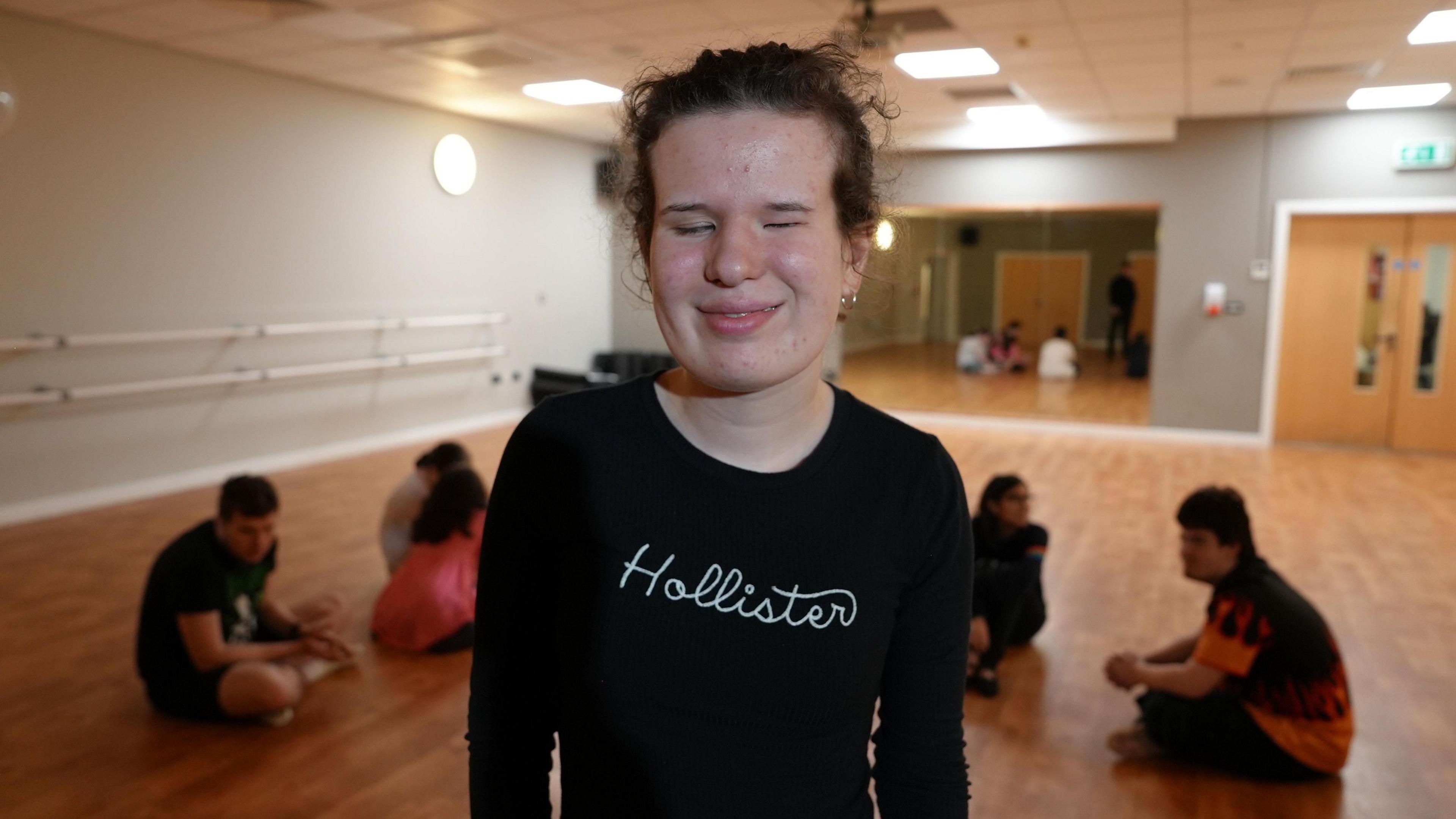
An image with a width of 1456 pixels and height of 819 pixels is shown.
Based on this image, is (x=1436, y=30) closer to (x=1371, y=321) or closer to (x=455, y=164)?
(x=1371, y=321)

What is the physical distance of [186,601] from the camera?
3281 mm

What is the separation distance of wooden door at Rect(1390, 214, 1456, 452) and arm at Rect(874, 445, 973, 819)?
9892 millimetres

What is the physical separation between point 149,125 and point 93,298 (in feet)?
4.00

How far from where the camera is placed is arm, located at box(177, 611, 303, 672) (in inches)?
130

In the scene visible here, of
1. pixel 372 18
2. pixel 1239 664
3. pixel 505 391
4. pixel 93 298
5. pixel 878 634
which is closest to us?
pixel 878 634

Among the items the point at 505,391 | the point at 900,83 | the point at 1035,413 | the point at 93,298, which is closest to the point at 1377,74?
the point at 900,83

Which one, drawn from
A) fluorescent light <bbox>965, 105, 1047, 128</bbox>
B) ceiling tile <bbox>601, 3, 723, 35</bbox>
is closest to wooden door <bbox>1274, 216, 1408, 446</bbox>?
Answer: fluorescent light <bbox>965, 105, 1047, 128</bbox>

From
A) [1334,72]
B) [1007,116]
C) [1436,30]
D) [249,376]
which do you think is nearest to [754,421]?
[1436,30]

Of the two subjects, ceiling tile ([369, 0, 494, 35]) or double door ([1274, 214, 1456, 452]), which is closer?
ceiling tile ([369, 0, 494, 35])

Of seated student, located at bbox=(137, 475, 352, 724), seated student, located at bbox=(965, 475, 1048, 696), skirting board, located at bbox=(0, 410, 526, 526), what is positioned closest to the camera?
seated student, located at bbox=(137, 475, 352, 724)

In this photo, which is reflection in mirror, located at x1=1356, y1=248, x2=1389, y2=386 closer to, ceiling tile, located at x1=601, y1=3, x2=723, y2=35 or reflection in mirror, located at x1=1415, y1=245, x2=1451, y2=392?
reflection in mirror, located at x1=1415, y1=245, x2=1451, y2=392

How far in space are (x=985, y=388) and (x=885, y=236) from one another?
11029 mm

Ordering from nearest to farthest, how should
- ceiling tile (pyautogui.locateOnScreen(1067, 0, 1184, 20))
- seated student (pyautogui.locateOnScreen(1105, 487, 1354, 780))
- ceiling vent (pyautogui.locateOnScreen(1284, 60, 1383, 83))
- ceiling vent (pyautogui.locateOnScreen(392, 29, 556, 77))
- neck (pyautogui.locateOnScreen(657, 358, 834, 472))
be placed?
neck (pyautogui.locateOnScreen(657, 358, 834, 472)), seated student (pyautogui.locateOnScreen(1105, 487, 1354, 780)), ceiling tile (pyautogui.locateOnScreen(1067, 0, 1184, 20)), ceiling vent (pyautogui.locateOnScreen(392, 29, 556, 77)), ceiling vent (pyautogui.locateOnScreen(1284, 60, 1383, 83))

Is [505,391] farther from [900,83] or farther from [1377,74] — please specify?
[1377,74]
